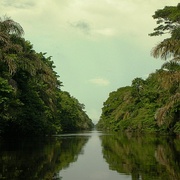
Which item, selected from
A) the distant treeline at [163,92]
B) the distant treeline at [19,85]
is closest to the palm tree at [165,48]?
the distant treeline at [163,92]

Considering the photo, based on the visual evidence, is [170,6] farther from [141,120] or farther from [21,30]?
[141,120]

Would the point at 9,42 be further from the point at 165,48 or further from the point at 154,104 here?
the point at 154,104

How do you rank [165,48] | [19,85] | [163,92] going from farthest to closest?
[163,92], [19,85], [165,48]

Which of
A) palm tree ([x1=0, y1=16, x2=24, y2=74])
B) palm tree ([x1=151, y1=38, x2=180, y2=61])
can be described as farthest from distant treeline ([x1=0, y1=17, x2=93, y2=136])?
palm tree ([x1=151, y1=38, x2=180, y2=61])

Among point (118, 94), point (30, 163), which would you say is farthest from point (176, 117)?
point (118, 94)

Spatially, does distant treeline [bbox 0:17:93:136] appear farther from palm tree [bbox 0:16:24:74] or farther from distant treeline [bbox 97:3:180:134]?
distant treeline [bbox 97:3:180:134]

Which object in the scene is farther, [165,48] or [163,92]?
[163,92]

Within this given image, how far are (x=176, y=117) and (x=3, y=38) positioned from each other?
72.5 ft

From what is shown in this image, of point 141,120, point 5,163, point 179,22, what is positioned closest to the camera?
point 5,163

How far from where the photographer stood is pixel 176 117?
40.7 metres

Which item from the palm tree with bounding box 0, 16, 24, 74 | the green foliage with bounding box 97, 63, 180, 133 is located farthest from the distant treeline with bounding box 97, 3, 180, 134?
the palm tree with bounding box 0, 16, 24, 74

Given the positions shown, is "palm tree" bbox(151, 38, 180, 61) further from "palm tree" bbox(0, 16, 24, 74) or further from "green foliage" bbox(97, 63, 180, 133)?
"palm tree" bbox(0, 16, 24, 74)

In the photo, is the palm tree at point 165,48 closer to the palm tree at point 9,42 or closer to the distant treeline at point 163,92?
the distant treeline at point 163,92

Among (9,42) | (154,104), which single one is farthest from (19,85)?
(154,104)
